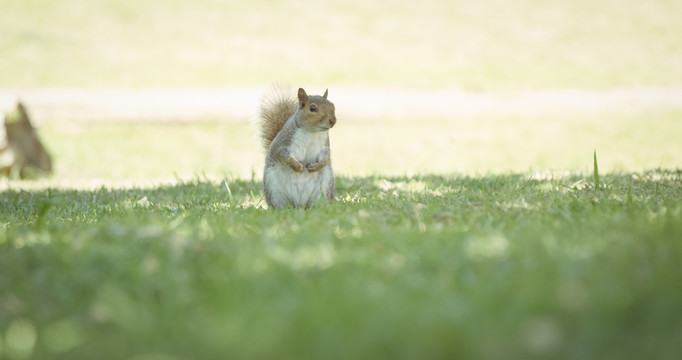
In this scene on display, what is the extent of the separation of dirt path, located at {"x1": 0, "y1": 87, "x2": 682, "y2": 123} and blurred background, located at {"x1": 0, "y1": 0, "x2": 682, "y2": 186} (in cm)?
8

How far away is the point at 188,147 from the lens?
45.8 feet

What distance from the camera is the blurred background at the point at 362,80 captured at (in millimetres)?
13188

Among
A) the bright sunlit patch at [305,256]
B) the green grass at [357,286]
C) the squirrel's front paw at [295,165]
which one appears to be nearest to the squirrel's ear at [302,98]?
the squirrel's front paw at [295,165]

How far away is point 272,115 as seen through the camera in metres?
5.63

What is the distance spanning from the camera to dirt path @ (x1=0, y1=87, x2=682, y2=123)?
15945 mm

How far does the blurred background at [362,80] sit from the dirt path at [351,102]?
75 millimetres

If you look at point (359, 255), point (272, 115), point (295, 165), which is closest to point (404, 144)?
point (272, 115)

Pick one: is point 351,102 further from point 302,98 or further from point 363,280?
point 363,280

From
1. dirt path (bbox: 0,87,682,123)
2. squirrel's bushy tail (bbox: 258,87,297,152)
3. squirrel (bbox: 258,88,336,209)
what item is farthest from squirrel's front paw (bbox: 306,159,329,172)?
dirt path (bbox: 0,87,682,123)

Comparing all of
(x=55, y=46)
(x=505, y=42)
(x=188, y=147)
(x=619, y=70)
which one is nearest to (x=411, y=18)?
(x=505, y=42)

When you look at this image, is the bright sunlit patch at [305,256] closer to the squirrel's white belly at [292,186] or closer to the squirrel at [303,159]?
the squirrel at [303,159]

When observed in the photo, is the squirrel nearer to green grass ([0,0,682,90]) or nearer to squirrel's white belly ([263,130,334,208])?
squirrel's white belly ([263,130,334,208])

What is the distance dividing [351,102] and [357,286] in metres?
14.7

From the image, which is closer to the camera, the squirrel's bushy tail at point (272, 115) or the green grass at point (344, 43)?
the squirrel's bushy tail at point (272, 115)
